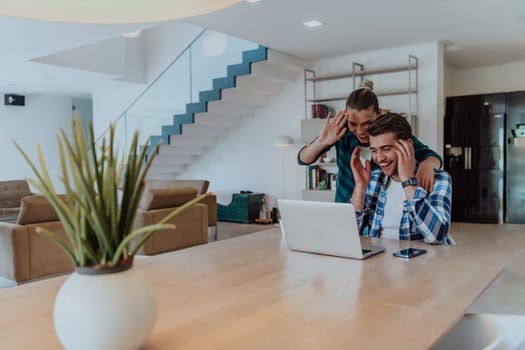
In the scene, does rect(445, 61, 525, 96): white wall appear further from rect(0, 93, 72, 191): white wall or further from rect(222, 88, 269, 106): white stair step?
rect(0, 93, 72, 191): white wall

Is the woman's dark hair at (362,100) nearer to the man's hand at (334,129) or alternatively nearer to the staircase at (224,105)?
the man's hand at (334,129)

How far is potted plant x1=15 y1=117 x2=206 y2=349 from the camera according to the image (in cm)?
88

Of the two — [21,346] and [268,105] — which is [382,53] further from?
[21,346]

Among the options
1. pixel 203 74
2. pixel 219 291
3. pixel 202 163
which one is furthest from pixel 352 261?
pixel 202 163

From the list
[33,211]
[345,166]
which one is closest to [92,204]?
[345,166]

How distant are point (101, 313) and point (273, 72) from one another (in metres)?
6.99

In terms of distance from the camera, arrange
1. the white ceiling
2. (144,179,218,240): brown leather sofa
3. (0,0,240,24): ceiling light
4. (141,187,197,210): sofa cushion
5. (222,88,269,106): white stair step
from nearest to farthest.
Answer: (0,0,240,24): ceiling light, the white ceiling, (141,187,197,210): sofa cushion, (144,179,218,240): brown leather sofa, (222,88,269,106): white stair step

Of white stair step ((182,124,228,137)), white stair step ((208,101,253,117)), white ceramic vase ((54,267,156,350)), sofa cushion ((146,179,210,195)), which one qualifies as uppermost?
white stair step ((208,101,253,117))

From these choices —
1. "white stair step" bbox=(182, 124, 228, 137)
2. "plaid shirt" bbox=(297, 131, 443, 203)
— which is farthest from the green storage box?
"plaid shirt" bbox=(297, 131, 443, 203)

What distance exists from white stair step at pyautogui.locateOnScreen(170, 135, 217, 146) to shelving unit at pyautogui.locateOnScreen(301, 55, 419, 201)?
87.5 inches

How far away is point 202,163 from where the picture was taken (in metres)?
9.67

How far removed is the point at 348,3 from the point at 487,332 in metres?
4.29

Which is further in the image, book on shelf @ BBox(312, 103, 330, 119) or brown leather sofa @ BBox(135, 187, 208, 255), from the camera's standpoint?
book on shelf @ BBox(312, 103, 330, 119)

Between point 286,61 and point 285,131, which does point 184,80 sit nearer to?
point 286,61
